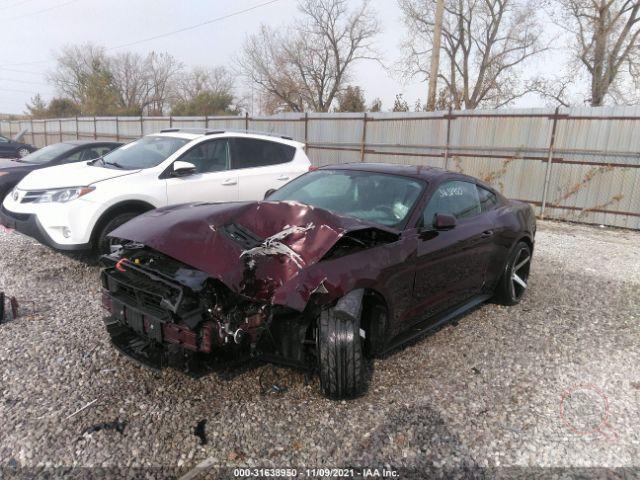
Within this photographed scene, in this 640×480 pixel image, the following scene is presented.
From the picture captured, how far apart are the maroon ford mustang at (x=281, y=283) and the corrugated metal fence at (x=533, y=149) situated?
7.80 meters

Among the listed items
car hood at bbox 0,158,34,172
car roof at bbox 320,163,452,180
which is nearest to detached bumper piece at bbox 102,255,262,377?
car roof at bbox 320,163,452,180

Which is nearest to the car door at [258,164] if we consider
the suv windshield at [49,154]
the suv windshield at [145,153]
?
the suv windshield at [145,153]

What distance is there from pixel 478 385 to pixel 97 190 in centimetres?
441

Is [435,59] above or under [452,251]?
above

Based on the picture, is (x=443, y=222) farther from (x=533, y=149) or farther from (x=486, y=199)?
(x=533, y=149)

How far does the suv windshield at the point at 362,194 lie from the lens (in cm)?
376

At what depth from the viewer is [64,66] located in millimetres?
49531

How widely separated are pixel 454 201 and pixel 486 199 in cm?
75

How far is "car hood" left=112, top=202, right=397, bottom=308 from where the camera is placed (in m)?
2.80

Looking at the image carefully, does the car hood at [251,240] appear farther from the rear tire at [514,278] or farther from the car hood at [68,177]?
the car hood at [68,177]

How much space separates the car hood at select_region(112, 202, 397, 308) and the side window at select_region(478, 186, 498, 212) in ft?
5.87

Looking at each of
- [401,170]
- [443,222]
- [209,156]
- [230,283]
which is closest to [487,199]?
[401,170]

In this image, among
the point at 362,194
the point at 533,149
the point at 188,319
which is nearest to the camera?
the point at 188,319

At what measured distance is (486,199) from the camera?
479 cm
